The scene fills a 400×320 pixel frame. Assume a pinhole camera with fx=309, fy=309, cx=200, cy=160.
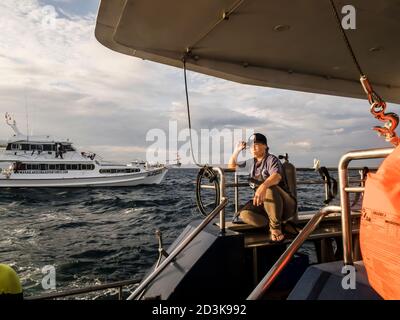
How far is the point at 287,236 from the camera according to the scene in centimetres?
414

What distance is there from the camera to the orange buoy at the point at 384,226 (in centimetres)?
144

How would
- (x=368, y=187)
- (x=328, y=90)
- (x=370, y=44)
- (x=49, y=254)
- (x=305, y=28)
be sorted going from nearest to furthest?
(x=368, y=187), (x=305, y=28), (x=370, y=44), (x=328, y=90), (x=49, y=254)

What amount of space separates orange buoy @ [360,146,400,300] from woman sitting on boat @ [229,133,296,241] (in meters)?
2.02

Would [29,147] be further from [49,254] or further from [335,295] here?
[335,295]

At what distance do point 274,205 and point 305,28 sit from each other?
2160mm

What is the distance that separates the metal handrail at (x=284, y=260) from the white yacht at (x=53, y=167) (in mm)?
45291

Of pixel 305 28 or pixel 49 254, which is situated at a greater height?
pixel 305 28

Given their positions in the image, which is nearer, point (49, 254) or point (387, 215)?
point (387, 215)

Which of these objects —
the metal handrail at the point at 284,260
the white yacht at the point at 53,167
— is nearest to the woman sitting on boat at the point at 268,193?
the metal handrail at the point at 284,260

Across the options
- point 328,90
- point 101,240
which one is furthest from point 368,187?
point 101,240

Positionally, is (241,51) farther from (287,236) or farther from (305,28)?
(287,236)

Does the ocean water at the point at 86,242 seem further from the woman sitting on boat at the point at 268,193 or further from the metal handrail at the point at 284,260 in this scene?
the metal handrail at the point at 284,260

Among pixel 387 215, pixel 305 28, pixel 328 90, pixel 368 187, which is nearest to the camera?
pixel 387 215
